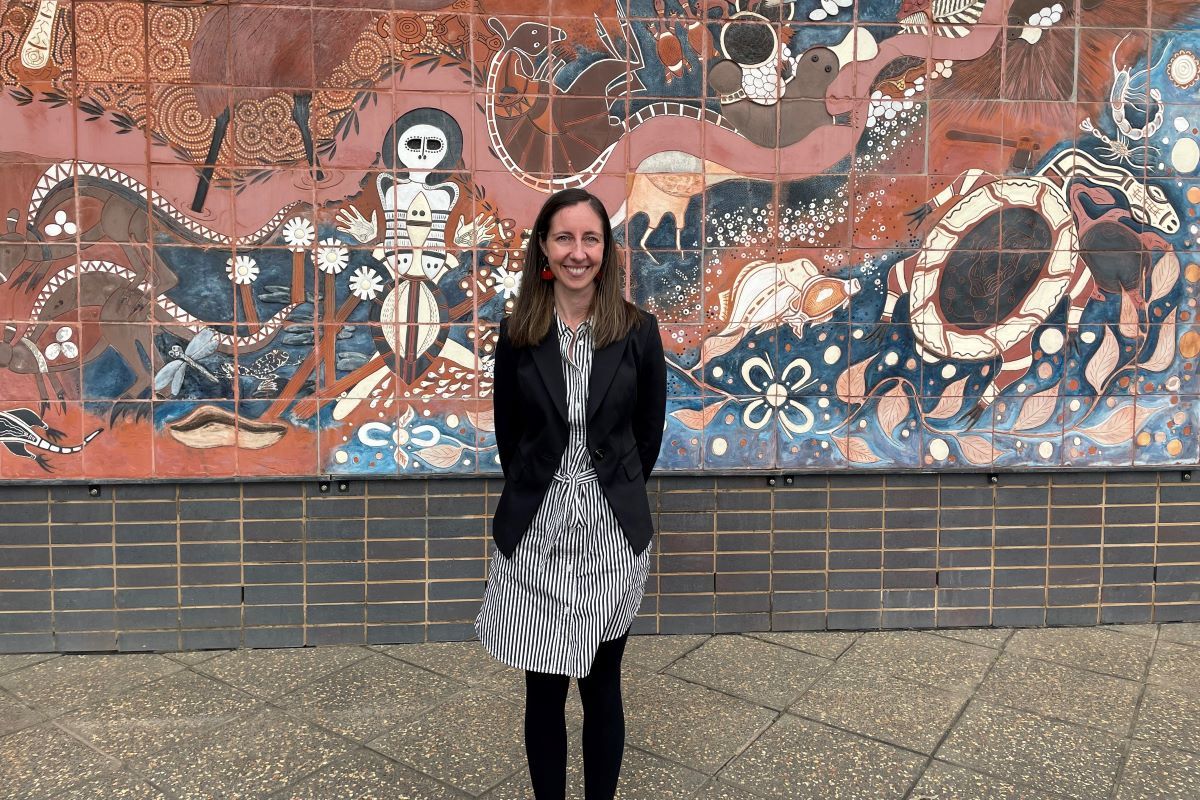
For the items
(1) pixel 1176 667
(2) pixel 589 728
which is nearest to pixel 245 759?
(2) pixel 589 728

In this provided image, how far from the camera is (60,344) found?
3.71 meters

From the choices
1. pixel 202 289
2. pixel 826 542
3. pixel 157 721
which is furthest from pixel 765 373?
pixel 157 721

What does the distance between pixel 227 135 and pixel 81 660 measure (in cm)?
255

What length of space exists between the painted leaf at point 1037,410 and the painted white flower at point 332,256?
3445 mm

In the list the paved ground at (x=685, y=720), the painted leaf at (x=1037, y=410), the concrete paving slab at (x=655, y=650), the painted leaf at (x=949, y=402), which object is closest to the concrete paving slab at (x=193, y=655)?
the paved ground at (x=685, y=720)

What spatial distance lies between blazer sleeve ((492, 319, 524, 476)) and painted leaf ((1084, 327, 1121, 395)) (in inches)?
127

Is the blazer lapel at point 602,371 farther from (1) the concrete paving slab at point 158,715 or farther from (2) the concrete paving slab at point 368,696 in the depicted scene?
(1) the concrete paving slab at point 158,715

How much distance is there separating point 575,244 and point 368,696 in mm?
2275

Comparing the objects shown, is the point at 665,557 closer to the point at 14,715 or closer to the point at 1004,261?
the point at 1004,261

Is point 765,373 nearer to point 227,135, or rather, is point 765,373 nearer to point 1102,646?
point 1102,646

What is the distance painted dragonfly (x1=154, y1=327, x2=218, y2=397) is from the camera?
376cm

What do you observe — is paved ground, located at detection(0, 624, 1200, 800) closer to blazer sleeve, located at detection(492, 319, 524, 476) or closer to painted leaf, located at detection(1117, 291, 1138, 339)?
blazer sleeve, located at detection(492, 319, 524, 476)

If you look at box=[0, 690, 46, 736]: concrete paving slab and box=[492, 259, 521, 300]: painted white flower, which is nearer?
box=[0, 690, 46, 736]: concrete paving slab

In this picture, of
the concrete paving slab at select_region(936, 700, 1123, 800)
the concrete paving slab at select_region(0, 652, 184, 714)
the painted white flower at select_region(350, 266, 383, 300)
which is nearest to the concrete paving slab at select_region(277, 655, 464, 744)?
the concrete paving slab at select_region(0, 652, 184, 714)
